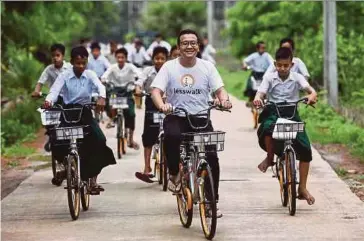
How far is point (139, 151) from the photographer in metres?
17.4

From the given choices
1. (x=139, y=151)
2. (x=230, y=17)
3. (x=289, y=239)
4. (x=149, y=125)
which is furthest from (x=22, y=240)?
(x=230, y=17)

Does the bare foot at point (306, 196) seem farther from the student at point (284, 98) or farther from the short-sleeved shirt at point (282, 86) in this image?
the short-sleeved shirt at point (282, 86)

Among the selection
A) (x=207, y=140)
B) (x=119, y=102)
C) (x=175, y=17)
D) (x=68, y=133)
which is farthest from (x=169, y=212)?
(x=175, y=17)

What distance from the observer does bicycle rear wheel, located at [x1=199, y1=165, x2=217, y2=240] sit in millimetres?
9234

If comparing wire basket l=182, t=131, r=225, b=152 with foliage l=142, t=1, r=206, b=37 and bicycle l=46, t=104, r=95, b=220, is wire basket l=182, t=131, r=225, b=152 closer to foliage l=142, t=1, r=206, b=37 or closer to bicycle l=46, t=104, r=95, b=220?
bicycle l=46, t=104, r=95, b=220

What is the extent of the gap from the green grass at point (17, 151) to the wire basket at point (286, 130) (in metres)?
7.70

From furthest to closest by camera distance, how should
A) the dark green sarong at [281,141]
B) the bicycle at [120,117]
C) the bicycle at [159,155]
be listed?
1. the bicycle at [120,117]
2. the bicycle at [159,155]
3. the dark green sarong at [281,141]

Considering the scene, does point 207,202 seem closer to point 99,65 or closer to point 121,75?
point 121,75

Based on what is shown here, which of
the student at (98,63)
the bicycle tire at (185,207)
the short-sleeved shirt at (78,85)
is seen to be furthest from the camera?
the student at (98,63)

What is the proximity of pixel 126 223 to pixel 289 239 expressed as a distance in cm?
184

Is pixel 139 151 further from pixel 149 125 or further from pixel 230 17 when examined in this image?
pixel 230 17

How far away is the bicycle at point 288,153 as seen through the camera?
10461 mm

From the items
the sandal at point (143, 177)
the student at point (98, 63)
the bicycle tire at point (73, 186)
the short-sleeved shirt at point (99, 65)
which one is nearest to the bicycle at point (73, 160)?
the bicycle tire at point (73, 186)

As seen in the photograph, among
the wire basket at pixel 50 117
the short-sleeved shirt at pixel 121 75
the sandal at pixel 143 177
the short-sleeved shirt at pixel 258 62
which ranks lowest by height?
the sandal at pixel 143 177
